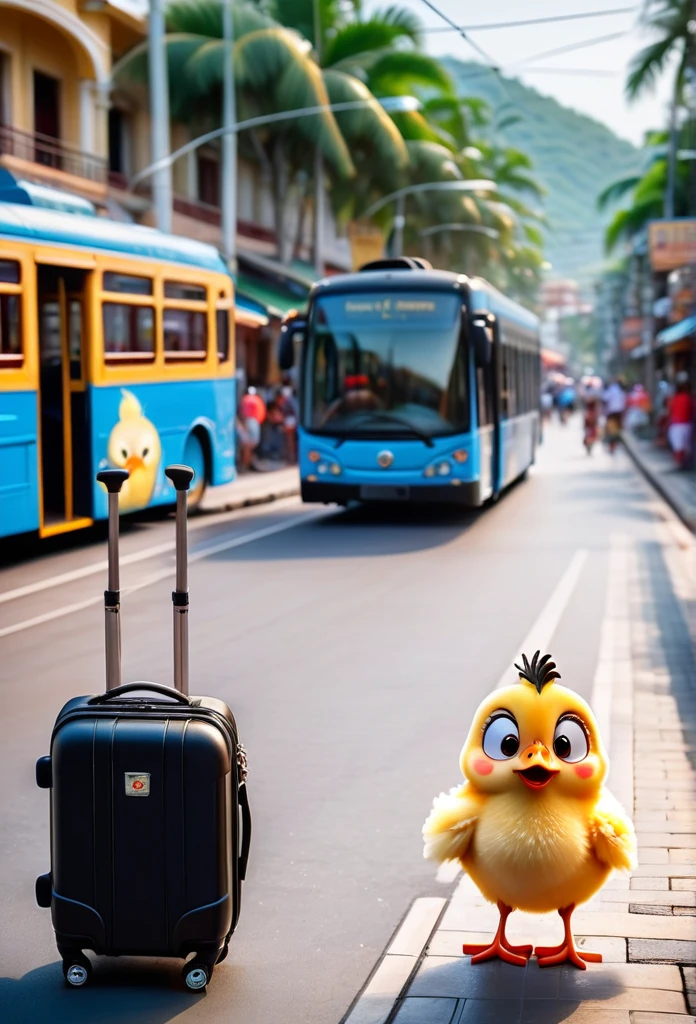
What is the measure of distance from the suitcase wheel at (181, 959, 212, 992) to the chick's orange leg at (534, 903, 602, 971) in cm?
96

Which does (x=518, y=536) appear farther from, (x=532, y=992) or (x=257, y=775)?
(x=532, y=992)

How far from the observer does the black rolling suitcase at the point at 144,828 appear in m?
4.45

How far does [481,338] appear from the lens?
18750 millimetres

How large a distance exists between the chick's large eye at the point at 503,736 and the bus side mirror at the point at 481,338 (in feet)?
47.7

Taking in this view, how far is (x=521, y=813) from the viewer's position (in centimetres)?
445

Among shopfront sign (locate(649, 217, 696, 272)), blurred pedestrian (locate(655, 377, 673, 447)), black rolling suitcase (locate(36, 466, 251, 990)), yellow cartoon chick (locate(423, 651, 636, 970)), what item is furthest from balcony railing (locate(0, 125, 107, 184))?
yellow cartoon chick (locate(423, 651, 636, 970))

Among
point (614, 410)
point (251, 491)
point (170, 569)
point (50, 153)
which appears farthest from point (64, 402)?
point (614, 410)

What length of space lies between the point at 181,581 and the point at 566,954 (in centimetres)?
158

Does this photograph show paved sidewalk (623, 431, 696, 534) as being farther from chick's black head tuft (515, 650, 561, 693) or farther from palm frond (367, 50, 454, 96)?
chick's black head tuft (515, 650, 561, 693)

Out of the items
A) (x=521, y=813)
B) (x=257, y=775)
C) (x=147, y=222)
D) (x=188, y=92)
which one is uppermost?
(x=188, y=92)

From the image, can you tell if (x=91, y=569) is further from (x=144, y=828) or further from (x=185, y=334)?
(x=144, y=828)

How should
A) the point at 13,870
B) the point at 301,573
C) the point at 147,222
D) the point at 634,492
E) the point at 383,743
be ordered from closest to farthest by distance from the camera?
the point at 13,870 < the point at 383,743 < the point at 301,573 < the point at 634,492 < the point at 147,222

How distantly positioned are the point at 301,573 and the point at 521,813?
10231mm

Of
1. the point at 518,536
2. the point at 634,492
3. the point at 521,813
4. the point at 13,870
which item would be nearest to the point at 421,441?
the point at 518,536
